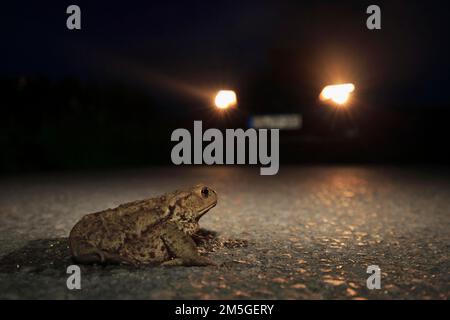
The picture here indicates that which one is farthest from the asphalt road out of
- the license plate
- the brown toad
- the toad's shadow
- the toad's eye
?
the license plate

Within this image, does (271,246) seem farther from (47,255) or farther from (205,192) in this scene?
(47,255)

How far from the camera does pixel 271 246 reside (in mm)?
4340

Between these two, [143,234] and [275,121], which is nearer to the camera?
[143,234]

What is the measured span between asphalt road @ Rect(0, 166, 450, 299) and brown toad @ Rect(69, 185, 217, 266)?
0.11m

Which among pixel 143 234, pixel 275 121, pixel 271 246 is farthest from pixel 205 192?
pixel 275 121

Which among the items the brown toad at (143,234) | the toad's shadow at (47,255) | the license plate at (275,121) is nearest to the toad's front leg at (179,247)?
the brown toad at (143,234)

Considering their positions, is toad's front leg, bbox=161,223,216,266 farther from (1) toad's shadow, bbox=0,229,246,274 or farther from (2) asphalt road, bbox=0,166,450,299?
(1) toad's shadow, bbox=0,229,246,274

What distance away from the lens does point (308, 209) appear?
6801 mm

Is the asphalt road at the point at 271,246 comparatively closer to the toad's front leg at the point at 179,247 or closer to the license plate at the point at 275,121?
the toad's front leg at the point at 179,247

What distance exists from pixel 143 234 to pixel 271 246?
1529mm

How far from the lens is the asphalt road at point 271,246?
9.80 ft
